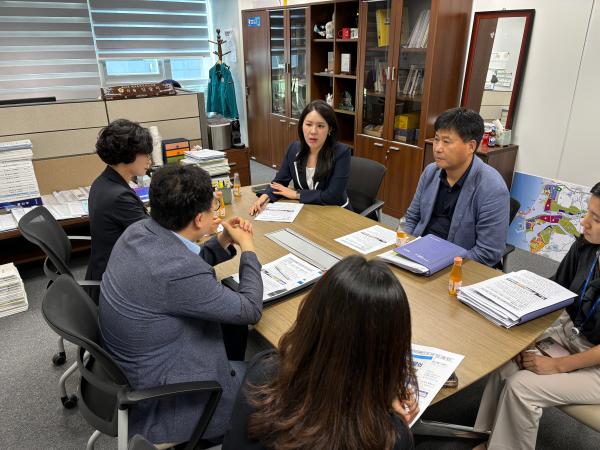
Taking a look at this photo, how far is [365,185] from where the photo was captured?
2.89 metres

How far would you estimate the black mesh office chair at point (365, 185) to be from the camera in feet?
9.30

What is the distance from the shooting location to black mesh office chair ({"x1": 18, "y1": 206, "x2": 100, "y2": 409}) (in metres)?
1.83

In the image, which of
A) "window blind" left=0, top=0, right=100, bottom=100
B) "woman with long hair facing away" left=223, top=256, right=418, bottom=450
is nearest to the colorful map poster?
"woman with long hair facing away" left=223, top=256, right=418, bottom=450

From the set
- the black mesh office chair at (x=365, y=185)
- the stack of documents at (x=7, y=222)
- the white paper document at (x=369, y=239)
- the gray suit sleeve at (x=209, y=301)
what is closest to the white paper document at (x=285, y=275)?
the gray suit sleeve at (x=209, y=301)

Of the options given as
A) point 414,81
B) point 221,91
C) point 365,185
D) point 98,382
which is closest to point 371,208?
point 365,185

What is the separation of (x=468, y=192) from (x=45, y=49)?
5.26 metres

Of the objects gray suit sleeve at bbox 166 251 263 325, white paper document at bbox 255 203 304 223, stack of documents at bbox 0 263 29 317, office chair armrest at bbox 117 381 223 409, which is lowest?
stack of documents at bbox 0 263 29 317

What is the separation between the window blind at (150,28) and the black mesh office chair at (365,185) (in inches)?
162

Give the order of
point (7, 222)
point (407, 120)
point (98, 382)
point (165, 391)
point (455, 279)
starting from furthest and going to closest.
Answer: point (407, 120), point (7, 222), point (455, 279), point (98, 382), point (165, 391)

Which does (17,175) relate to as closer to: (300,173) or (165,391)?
(300,173)

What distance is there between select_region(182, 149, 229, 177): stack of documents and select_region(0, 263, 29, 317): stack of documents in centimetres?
134

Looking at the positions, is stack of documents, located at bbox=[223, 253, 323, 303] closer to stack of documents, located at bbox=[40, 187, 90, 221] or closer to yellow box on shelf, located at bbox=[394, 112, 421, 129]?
stack of documents, located at bbox=[40, 187, 90, 221]

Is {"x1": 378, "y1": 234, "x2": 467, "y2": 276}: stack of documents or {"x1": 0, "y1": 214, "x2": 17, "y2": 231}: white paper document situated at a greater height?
{"x1": 378, "y1": 234, "x2": 467, "y2": 276}: stack of documents

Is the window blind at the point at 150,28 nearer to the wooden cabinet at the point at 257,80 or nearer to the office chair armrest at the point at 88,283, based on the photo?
the wooden cabinet at the point at 257,80
